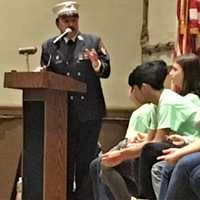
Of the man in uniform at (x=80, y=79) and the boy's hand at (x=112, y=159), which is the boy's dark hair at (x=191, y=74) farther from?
the man in uniform at (x=80, y=79)

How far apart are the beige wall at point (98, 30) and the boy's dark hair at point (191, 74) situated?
58.7 inches

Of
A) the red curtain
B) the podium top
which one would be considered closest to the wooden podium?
the podium top

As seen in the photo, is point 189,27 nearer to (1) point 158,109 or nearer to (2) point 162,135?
(1) point 158,109

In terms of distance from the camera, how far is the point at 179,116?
2.29 metres

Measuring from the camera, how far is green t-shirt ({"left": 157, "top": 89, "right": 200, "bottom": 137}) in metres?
2.28

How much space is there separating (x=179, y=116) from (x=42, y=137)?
56 centimetres

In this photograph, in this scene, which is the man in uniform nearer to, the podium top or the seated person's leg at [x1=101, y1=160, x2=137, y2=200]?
the seated person's leg at [x1=101, y1=160, x2=137, y2=200]

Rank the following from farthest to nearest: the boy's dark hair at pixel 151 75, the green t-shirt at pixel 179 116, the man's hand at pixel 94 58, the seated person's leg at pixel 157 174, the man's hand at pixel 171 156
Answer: the man's hand at pixel 94 58 → the boy's dark hair at pixel 151 75 → the green t-shirt at pixel 179 116 → the seated person's leg at pixel 157 174 → the man's hand at pixel 171 156

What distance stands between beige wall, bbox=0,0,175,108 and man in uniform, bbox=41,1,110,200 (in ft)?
2.56

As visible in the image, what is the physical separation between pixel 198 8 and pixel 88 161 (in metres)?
1.05

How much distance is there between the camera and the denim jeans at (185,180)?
1877 mm

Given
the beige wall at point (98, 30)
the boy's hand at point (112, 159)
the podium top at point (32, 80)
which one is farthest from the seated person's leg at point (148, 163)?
the beige wall at point (98, 30)

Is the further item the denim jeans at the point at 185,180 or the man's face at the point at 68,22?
the man's face at the point at 68,22

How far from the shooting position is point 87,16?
4176 millimetres
